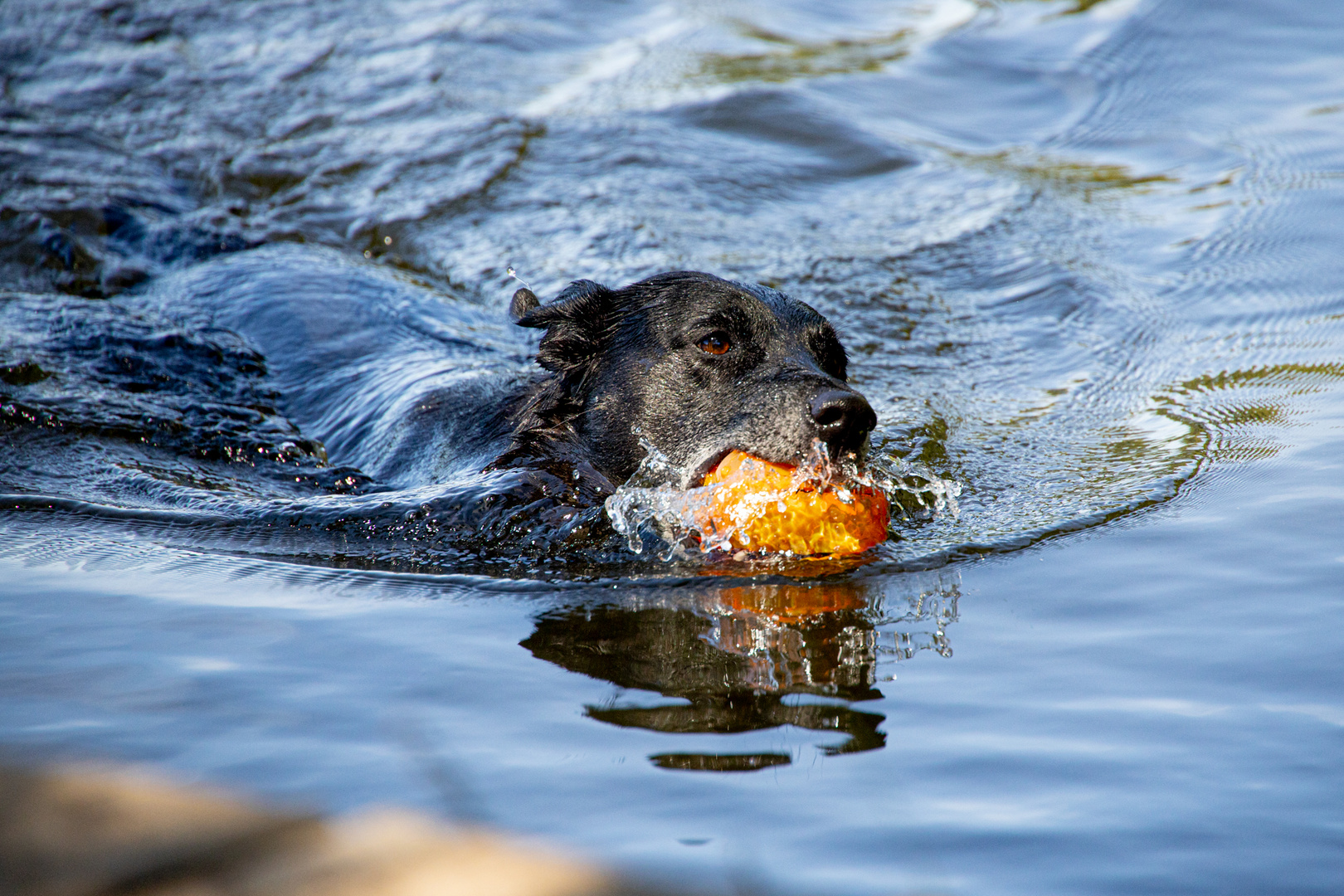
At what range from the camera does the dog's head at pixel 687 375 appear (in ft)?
16.0

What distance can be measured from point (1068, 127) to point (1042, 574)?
27.0 ft

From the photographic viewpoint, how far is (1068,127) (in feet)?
37.7

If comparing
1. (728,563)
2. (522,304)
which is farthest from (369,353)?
(728,563)

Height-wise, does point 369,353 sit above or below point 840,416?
above

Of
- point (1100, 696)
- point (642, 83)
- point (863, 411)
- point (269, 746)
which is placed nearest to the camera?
point (269, 746)

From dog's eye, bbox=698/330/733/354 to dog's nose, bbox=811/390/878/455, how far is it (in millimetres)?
753

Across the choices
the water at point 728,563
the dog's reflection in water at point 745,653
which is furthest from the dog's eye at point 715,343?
the dog's reflection in water at point 745,653

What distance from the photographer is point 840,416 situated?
15.3 feet

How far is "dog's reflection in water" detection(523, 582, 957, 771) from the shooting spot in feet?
10.5

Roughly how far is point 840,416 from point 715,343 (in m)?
0.93

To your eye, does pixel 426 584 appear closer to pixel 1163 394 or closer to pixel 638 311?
pixel 638 311

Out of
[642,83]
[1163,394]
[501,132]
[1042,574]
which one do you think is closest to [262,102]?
[501,132]

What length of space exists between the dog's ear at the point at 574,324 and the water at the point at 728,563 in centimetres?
73

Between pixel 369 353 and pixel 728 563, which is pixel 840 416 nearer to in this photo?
pixel 728 563
